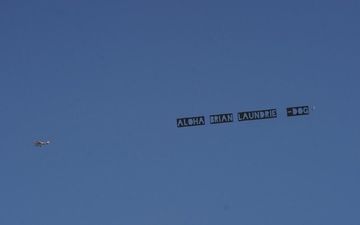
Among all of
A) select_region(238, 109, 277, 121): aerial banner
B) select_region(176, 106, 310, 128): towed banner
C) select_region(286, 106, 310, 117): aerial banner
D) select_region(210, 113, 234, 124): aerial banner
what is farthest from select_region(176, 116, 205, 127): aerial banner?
select_region(286, 106, 310, 117): aerial banner

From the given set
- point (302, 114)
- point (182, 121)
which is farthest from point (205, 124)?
point (302, 114)

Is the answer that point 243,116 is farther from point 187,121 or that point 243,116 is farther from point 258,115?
point 187,121

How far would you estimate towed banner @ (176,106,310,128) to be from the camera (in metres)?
6.32

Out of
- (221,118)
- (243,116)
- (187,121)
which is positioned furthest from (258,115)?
(187,121)

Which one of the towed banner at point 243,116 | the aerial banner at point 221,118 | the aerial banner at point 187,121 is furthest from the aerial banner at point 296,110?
the aerial banner at point 187,121

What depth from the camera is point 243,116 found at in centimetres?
637

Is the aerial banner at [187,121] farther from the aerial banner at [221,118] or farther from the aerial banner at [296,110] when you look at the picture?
the aerial banner at [296,110]

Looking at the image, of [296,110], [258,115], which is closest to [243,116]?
[258,115]

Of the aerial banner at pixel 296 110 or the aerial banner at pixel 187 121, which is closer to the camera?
the aerial banner at pixel 187 121

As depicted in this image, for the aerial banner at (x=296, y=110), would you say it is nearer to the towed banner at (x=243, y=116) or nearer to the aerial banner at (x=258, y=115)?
the towed banner at (x=243, y=116)

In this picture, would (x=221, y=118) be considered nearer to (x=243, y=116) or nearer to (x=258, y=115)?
(x=243, y=116)

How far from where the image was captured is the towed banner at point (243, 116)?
20.7 feet

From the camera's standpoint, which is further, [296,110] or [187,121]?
[296,110]

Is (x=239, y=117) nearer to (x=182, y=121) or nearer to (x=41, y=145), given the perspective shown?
(x=182, y=121)
